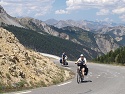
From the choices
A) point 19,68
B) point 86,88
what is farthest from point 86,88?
point 19,68

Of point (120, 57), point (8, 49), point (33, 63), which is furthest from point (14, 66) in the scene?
point (120, 57)

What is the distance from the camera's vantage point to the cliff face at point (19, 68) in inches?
676

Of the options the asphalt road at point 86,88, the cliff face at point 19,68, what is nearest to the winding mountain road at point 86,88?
the asphalt road at point 86,88

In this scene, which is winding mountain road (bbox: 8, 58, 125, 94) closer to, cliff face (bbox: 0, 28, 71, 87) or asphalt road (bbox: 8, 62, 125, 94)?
asphalt road (bbox: 8, 62, 125, 94)

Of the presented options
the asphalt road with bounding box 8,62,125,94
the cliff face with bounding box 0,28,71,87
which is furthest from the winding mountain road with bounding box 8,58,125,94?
the cliff face with bounding box 0,28,71,87

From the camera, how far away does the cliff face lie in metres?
17.2

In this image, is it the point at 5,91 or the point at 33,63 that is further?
the point at 33,63

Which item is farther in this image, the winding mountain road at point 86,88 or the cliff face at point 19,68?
the cliff face at point 19,68

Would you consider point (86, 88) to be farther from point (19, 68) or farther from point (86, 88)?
point (19, 68)

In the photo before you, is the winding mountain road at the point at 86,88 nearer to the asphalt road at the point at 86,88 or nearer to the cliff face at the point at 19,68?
the asphalt road at the point at 86,88

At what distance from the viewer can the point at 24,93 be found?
14.4m

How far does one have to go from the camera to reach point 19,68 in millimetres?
18781

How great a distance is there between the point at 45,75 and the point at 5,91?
6043 millimetres

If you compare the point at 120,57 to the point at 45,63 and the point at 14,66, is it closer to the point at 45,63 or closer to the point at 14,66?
the point at 45,63
